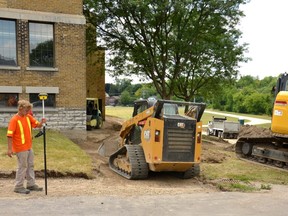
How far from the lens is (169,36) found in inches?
976

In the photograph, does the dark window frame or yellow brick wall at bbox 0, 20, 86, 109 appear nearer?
yellow brick wall at bbox 0, 20, 86, 109

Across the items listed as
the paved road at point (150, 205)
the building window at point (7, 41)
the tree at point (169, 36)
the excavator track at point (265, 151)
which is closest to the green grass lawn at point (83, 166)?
the excavator track at point (265, 151)

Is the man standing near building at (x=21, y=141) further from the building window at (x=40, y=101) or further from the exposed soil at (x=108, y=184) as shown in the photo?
the building window at (x=40, y=101)

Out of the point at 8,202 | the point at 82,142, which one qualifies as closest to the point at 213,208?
the point at 8,202

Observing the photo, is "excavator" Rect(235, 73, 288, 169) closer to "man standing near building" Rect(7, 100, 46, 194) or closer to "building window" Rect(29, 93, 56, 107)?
"man standing near building" Rect(7, 100, 46, 194)

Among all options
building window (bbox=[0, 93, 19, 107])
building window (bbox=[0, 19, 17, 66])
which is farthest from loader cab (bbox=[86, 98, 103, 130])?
building window (bbox=[0, 19, 17, 66])

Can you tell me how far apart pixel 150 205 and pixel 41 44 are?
13522 millimetres

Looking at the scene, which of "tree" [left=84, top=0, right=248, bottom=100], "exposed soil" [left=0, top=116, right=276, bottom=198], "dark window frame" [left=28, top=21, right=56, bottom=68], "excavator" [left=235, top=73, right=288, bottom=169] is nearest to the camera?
"exposed soil" [left=0, top=116, right=276, bottom=198]

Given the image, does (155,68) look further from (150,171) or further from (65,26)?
(150,171)

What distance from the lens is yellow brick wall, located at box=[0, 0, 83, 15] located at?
57.0 feet

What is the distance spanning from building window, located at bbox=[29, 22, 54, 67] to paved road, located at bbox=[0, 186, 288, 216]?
12.4 metres

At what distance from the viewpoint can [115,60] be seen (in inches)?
1046

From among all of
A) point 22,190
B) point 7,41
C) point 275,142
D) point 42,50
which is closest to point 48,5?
point 42,50

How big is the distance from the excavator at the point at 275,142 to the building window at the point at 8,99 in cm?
1052
